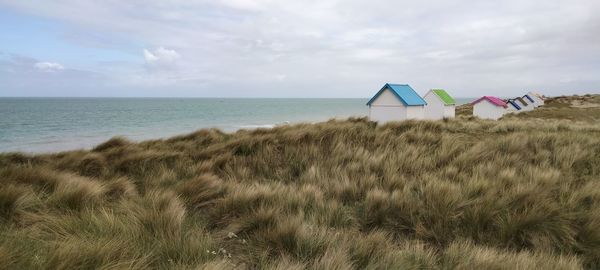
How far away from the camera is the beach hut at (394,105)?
1817cm

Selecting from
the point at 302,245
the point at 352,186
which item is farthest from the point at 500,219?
the point at 302,245

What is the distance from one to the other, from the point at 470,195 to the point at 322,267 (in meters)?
3.09

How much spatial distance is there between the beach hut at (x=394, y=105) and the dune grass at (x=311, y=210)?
991cm

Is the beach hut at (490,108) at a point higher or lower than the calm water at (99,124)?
higher

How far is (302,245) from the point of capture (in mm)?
3250

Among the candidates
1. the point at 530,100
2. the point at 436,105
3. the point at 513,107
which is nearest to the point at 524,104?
the point at 530,100

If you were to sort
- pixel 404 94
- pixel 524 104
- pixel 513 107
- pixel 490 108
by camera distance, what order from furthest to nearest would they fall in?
1. pixel 524 104
2. pixel 513 107
3. pixel 490 108
4. pixel 404 94

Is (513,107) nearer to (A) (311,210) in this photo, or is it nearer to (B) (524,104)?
(B) (524,104)

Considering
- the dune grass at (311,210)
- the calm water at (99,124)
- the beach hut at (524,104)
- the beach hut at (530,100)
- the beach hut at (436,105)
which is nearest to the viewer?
the dune grass at (311,210)

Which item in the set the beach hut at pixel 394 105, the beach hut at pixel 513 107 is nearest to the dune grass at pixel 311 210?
the beach hut at pixel 394 105

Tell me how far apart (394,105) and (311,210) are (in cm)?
1484

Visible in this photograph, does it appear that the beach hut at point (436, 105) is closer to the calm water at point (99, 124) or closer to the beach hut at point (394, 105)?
the calm water at point (99, 124)

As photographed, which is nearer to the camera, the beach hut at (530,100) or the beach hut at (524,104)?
the beach hut at (524,104)

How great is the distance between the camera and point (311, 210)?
14.7ft
